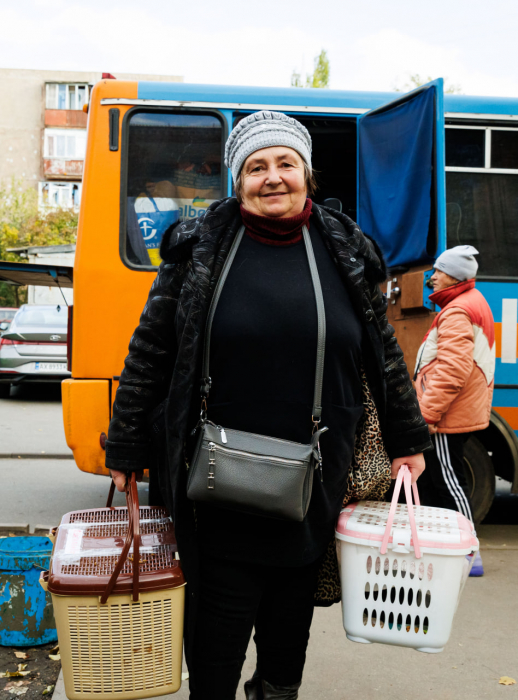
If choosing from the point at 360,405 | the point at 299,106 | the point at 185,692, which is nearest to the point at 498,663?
the point at 185,692

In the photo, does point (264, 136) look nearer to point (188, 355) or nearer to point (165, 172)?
point (188, 355)

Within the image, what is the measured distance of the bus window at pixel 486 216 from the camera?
4.91 meters

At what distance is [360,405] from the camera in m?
2.14

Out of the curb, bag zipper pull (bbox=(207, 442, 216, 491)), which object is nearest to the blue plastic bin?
bag zipper pull (bbox=(207, 442, 216, 491))

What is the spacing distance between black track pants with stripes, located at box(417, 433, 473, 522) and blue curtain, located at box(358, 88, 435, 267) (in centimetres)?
117

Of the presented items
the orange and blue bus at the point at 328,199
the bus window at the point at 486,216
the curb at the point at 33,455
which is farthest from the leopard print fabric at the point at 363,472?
the curb at the point at 33,455

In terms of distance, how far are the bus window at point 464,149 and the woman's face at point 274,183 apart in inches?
126

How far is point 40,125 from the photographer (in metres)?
43.6

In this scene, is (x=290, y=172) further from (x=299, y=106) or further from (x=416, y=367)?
(x=299, y=106)

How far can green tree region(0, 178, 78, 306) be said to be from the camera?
30906 millimetres

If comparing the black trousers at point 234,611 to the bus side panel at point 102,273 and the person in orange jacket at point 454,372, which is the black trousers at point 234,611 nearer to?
the person in orange jacket at point 454,372

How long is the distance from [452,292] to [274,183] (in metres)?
2.54

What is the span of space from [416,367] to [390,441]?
2289 mm

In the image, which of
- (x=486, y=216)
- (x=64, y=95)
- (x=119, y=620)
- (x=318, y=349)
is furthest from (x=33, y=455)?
(x=64, y=95)
